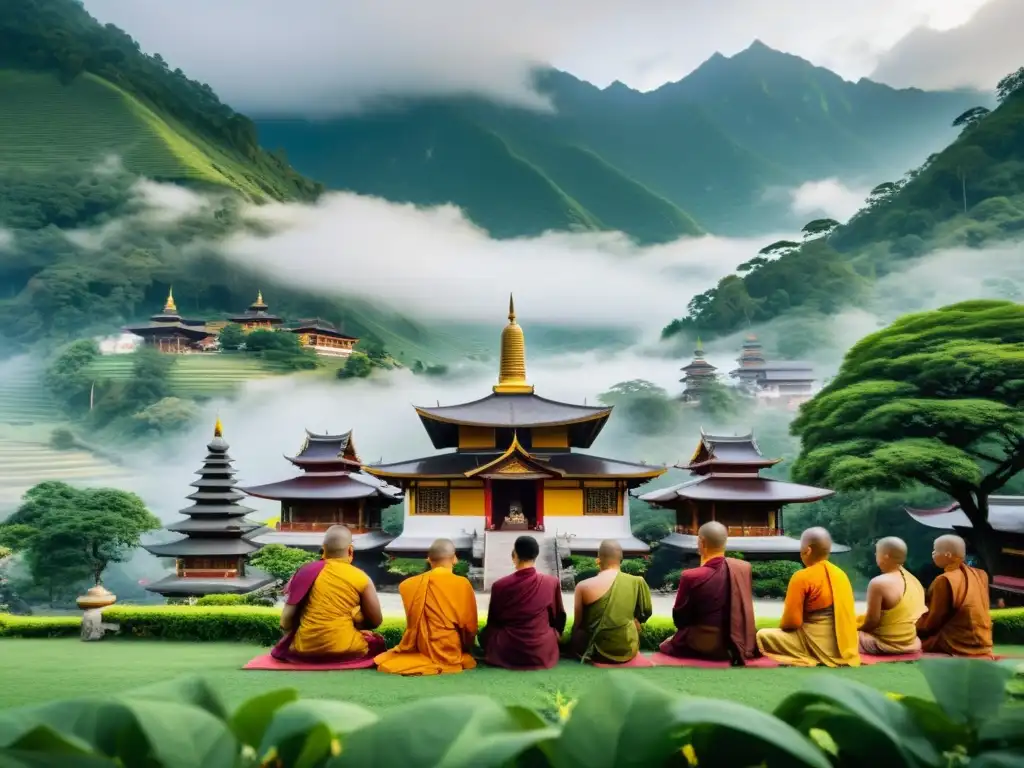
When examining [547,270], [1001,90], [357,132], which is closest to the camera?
[1001,90]

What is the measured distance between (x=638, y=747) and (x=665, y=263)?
53840mm

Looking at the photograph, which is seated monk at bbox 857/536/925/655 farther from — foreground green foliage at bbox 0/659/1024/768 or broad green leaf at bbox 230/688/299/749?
broad green leaf at bbox 230/688/299/749

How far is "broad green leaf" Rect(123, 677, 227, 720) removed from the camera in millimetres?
1083

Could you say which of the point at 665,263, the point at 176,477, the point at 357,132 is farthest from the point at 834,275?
the point at 176,477

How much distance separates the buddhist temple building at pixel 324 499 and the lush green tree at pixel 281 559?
123 centimetres

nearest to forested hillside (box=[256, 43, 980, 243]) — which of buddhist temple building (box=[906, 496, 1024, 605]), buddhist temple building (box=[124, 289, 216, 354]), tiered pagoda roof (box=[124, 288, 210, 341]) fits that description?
tiered pagoda roof (box=[124, 288, 210, 341])

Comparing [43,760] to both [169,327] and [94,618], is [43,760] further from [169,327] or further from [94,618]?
[169,327]

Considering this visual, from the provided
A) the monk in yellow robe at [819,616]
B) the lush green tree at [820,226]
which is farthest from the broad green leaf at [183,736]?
the lush green tree at [820,226]

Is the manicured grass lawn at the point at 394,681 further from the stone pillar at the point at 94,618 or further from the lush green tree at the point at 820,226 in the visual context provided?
the lush green tree at the point at 820,226

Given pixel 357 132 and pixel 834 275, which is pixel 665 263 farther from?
pixel 357 132

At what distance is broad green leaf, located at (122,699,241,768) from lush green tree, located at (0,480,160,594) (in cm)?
2679

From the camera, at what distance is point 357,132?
2217 inches

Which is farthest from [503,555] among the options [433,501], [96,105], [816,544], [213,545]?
[96,105]

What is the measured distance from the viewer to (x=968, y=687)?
3.91 feet
